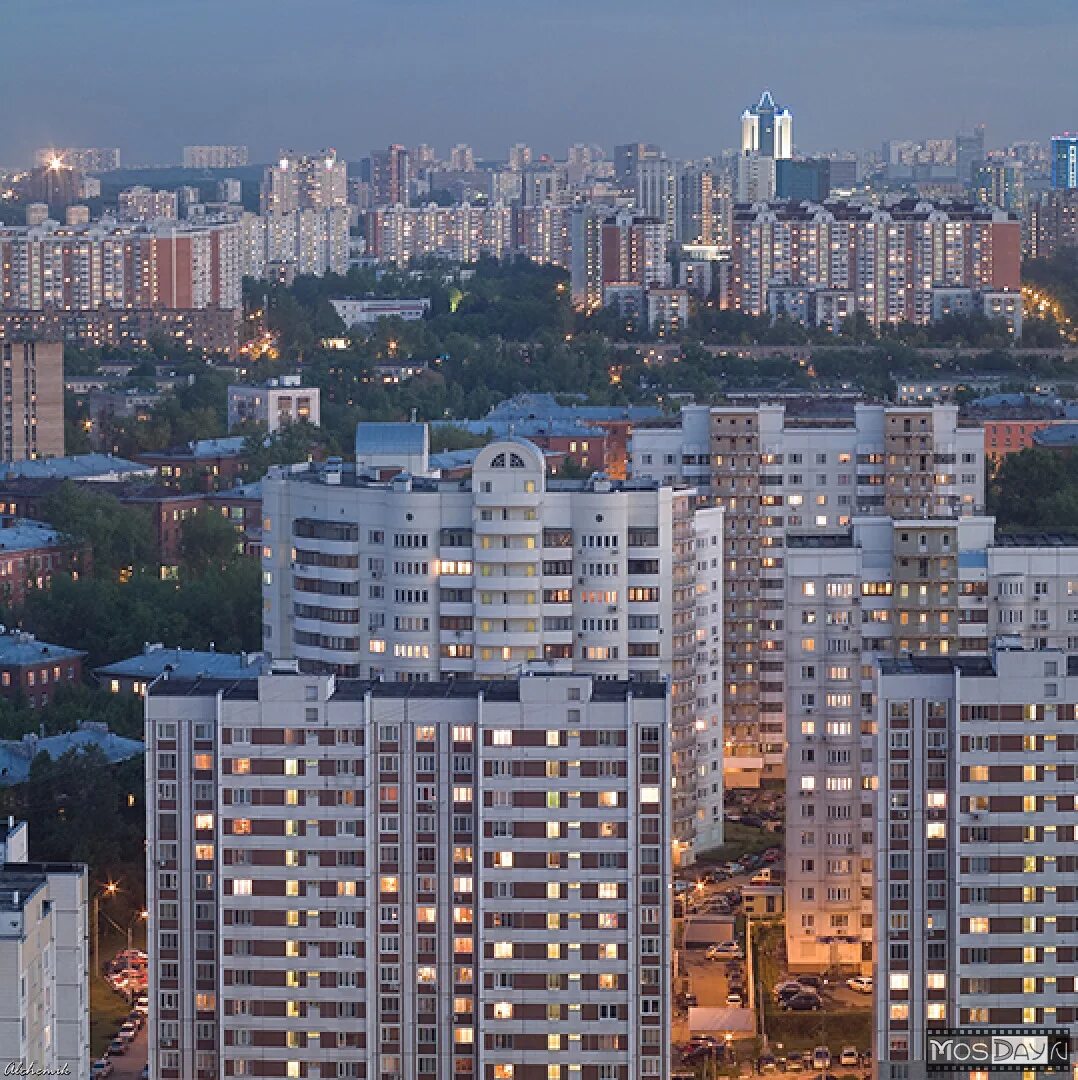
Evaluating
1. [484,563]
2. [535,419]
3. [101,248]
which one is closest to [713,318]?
[101,248]

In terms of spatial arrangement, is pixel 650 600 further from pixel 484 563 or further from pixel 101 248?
pixel 101 248

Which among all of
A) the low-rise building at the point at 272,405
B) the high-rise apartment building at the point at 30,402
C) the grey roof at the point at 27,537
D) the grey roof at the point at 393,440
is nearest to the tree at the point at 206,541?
the grey roof at the point at 27,537

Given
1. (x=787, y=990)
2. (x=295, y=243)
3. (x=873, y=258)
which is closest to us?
(x=787, y=990)

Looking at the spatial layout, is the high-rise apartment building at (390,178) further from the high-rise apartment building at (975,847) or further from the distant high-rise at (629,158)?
the high-rise apartment building at (975,847)

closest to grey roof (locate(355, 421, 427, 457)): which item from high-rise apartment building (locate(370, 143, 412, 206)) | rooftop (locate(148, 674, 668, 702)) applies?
rooftop (locate(148, 674, 668, 702))

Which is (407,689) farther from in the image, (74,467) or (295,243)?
(295,243)

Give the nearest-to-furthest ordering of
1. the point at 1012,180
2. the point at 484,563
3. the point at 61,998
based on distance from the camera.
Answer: the point at 61,998, the point at 484,563, the point at 1012,180

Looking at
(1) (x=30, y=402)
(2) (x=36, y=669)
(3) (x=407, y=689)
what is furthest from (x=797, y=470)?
(1) (x=30, y=402)
